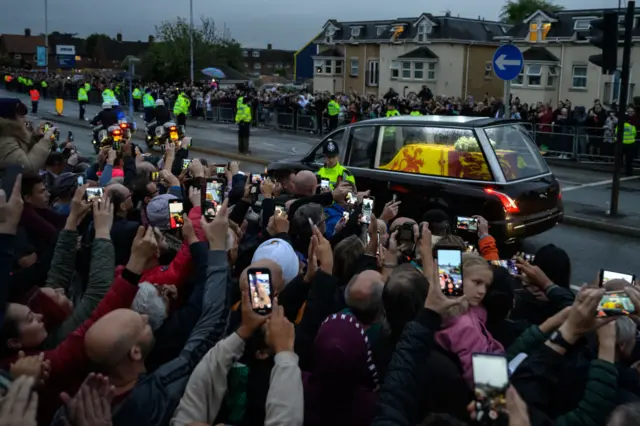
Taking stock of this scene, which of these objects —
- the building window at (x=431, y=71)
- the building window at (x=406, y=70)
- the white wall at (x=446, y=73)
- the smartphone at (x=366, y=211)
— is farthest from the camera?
the building window at (x=406, y=70)

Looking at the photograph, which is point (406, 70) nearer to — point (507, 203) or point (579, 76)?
point (579, 76)

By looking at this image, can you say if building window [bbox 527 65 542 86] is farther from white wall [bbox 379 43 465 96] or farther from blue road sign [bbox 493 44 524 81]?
blue road sign [bbox 493 44 524 81]

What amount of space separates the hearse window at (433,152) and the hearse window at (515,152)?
10.1 inches

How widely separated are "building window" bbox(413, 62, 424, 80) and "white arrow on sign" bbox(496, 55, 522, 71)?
34091mm

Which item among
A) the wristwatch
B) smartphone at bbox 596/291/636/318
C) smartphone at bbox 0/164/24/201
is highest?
smartphone at bbox 0/164/24/201

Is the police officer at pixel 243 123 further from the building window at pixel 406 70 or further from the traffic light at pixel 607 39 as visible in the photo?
the building window at pixel 406 70

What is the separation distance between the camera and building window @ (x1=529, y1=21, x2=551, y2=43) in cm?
3625

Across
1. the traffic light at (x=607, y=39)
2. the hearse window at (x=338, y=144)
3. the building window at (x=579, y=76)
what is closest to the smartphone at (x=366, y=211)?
the hearse window at (x=338, y=144)

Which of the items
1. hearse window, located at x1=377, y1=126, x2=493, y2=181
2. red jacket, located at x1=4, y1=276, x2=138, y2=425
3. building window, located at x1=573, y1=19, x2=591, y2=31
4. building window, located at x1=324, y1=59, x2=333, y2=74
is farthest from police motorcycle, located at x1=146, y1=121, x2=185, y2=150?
building window, located at x1=324, y1=59, x2=333, y2=74

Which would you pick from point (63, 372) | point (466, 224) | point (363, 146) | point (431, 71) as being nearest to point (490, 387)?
point (63, 372)

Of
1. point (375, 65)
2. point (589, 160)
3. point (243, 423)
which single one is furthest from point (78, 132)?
point (375, 65)

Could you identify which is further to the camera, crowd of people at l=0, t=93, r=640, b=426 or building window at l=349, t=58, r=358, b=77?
building window at l=349, t=58, r=358, b=77

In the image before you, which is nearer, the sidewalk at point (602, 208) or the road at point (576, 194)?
the road at point (576, 194)

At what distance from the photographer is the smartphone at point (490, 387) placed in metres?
1.96
